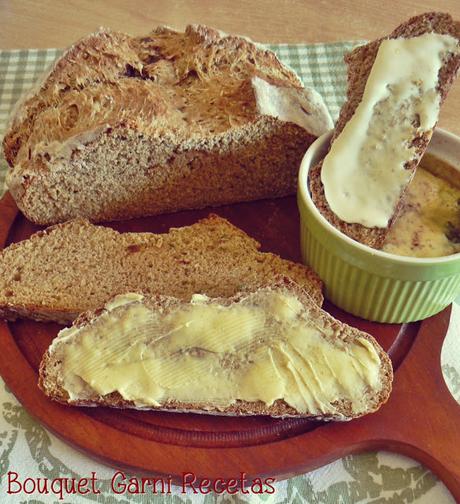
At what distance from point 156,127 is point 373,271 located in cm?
97

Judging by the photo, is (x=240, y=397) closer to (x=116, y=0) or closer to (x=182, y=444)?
(x=182, y=444)

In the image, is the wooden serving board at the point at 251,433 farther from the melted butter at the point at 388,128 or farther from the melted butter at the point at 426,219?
the melted butter at the point at 388,128

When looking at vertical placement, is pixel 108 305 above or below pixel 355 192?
below

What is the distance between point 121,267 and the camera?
7.63 feet

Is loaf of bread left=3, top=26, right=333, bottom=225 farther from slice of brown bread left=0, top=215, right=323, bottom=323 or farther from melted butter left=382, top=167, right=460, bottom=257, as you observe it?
melted butter left=382, top=167, right=460, bottom=257

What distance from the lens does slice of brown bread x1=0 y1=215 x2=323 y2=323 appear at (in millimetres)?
2221

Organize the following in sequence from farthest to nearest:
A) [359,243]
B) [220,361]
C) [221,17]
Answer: [221,17], [359,243], [220,361]

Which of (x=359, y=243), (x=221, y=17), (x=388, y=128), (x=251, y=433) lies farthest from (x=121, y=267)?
(x=221, y=17)

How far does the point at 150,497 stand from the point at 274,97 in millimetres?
1554

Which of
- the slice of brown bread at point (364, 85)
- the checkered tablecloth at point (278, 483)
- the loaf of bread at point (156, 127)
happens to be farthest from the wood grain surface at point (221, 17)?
the checkered tablecloth at point (278, 483)

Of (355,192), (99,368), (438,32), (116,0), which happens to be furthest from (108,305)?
(116,0)

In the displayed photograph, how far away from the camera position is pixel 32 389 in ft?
6.73

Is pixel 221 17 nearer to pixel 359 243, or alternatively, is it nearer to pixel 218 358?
pixel 359 243

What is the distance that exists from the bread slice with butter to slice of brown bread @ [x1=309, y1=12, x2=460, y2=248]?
0.31m
